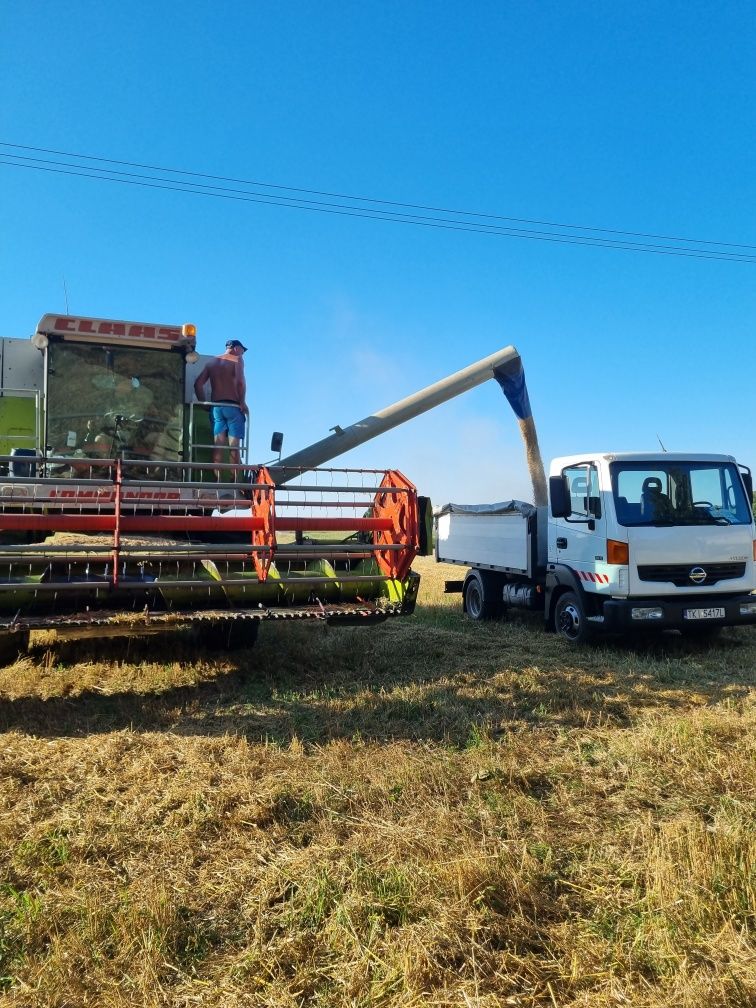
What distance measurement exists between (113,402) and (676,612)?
19.9 feet

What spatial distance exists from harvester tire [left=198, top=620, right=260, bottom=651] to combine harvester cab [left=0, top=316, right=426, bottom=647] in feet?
0.06

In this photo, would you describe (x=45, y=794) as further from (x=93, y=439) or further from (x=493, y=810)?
(x=93, y=439)

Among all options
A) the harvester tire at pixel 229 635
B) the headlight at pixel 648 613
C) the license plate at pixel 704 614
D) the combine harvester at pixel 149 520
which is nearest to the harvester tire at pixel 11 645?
the combine harvester at pixel 149 520

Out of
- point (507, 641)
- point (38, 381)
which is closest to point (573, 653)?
point (507, 641)

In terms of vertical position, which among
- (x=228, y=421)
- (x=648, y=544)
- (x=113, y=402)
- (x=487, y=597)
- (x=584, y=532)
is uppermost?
(x=113, y=402)

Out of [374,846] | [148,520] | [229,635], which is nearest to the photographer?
[374,846]

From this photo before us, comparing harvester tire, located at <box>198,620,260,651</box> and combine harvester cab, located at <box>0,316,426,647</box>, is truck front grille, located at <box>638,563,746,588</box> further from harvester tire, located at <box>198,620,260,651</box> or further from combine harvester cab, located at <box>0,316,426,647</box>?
harvester tire, located at <box>198,620,260,651</box>

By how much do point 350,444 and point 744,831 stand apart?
29.3ft

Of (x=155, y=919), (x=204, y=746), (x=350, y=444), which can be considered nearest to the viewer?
(x=155, y=919)

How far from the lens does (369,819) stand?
10.5 feet

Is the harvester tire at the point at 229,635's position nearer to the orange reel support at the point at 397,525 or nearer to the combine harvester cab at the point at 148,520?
the combine harvester cab at the point at 148,520

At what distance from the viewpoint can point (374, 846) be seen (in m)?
2.94

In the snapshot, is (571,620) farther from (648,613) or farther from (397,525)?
(397,525)

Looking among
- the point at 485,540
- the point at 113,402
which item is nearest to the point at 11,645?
the point at 113,402
